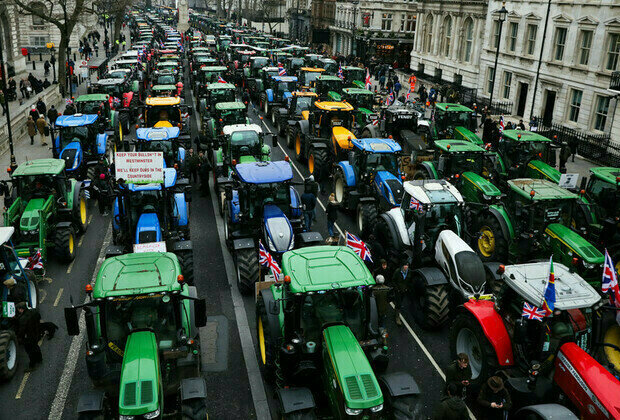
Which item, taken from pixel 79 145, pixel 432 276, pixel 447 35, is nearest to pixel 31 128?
pixel 79 145

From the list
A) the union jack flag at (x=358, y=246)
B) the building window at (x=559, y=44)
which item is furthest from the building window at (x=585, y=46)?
the union jack flag at (x=358, y=246)

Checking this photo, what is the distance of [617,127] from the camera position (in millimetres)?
26312

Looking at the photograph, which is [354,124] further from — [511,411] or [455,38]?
[455,38]

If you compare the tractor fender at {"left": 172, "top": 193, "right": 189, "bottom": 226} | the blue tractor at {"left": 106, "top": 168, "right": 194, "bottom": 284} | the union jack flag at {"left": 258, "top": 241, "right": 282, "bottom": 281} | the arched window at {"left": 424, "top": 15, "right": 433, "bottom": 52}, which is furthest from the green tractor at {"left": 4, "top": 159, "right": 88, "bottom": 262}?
the arched window at {"left": 424, "top": 15, "right": 433, "bottom": 52}

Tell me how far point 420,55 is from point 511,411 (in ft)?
150

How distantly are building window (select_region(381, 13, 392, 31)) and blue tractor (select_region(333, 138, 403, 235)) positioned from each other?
46765 mm

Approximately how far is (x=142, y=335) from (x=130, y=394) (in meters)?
1.15

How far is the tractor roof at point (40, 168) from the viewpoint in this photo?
540 inches

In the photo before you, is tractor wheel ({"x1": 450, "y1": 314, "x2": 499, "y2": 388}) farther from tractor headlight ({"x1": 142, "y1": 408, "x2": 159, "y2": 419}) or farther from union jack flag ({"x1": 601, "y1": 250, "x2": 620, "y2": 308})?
tractor headlight ({"x1": 142, "y1": 408, "x2": 159, "y2": 419})

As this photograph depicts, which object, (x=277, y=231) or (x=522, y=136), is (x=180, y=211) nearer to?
(x=277, y=231)

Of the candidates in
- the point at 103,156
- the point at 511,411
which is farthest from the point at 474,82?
the point at 511,411

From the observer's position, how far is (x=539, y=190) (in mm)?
13141

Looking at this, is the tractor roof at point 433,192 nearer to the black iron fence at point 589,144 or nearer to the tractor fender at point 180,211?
the tractor fender at point 180,211

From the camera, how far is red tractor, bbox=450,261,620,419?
740cm
